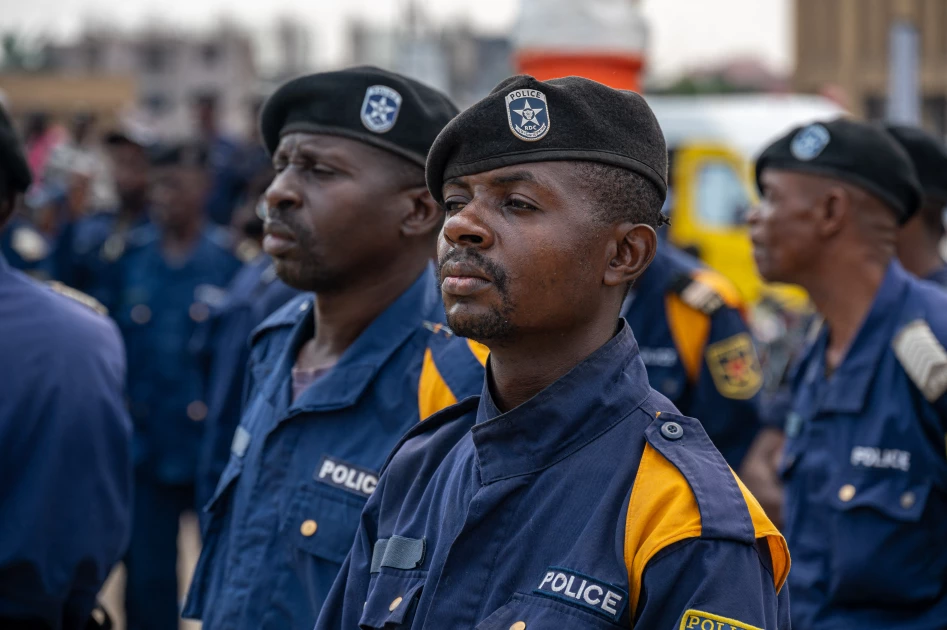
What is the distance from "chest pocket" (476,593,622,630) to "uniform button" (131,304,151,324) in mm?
5527

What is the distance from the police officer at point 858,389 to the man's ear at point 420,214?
4.61 feet

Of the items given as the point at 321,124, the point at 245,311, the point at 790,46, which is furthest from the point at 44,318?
the point at 790,46

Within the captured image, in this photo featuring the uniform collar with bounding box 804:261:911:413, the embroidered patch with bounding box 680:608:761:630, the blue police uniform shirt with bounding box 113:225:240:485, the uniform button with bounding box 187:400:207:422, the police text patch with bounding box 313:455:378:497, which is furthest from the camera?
the uniform button with bounding box 187:400:207:422

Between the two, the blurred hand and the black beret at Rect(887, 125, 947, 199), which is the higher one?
the black beret at Rect(887, 125, 947, 199)

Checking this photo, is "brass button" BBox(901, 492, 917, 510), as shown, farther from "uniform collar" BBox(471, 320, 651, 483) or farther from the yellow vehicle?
the yellow vehicle

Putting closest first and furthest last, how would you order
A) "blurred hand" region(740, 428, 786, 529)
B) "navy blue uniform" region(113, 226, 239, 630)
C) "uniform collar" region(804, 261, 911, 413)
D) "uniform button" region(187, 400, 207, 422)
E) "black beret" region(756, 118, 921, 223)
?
"uniform collar" region(804, 261, 911, 413)
"black beret" region(756, 118, 921, 223)
"blurred hand" region(740, 428, 786, 529)
"navy blue uniform" region(113, 226, 239, 630)
"uniform button" region(187, 400, 207, 422)

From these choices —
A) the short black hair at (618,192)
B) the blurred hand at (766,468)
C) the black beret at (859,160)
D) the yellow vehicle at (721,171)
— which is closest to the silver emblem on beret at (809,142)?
the black beret at (859,160)

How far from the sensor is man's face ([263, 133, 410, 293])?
3184 mm

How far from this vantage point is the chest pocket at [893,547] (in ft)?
11.5

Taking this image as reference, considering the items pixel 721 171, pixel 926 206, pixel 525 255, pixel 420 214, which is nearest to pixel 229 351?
pixel 420 214

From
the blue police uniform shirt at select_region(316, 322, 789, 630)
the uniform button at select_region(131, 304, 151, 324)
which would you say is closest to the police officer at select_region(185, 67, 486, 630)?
the blue police uniform shirt at select_region(316, 322, 789, 630)

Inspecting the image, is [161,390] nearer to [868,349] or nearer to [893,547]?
[868,349]

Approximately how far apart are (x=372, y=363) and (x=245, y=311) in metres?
2.72

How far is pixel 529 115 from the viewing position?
6.98 feet
